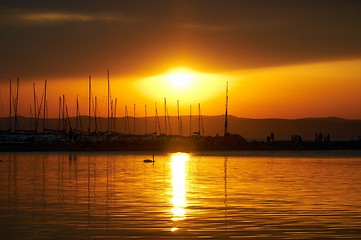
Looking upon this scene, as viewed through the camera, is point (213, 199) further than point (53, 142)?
No

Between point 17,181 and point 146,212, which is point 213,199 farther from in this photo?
point 17,181

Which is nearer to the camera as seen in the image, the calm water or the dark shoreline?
the calm water

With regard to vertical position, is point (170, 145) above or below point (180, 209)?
above

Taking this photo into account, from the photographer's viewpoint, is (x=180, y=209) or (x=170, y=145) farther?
(x=170, y=145)

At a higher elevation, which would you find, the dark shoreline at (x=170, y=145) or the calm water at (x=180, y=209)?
the dark shoreline at (x=170, y=145)

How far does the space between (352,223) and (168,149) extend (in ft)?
439

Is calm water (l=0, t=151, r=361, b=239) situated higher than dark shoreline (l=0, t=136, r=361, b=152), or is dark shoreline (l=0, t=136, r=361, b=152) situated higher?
dark shoreline (l=0, t=136, r=361, b=152)

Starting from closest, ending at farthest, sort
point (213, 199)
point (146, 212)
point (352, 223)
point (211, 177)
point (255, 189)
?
1. point (352, 223)
2. point (146, 212)
3. point (213, 199)
4. point (255, 189)
5. point (211, 177)

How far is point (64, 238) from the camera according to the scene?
70.8 ft

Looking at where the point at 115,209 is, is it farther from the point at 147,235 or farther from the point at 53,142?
the point at 53,142

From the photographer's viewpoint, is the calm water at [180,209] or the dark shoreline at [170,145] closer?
the calm water at [180,209]

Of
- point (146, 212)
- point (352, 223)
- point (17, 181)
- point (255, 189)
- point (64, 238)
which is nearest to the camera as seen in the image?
point (64, 238)

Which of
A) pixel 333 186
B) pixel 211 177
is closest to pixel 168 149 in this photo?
pixel 211 177

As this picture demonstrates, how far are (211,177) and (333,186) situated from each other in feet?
38.9
